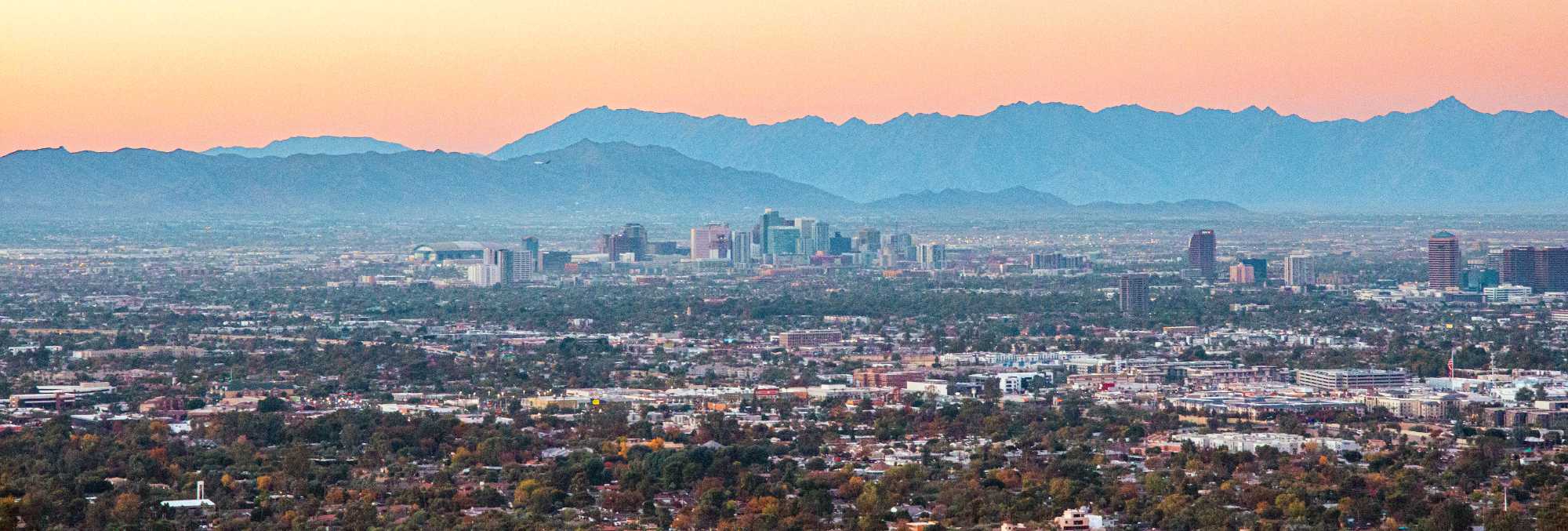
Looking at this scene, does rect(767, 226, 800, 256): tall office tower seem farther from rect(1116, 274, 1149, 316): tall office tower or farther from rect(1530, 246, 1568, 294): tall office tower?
rect(1116, 274, 1149, 316): tall office tower

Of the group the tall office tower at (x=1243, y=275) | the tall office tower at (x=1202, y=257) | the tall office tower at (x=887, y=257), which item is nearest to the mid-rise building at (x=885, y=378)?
the tall office tower at (x=1243, y=275)

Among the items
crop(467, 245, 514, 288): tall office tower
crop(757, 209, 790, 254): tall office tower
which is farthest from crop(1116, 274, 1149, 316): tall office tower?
crop(757, 209, 790, 254): tall office tower

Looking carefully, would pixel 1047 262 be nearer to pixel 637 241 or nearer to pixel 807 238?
pixel 807 238

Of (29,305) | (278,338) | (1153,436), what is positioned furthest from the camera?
(29,305)

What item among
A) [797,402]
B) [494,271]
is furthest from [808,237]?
[797,402]

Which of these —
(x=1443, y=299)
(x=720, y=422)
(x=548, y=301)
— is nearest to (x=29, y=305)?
(x=548, y=301)

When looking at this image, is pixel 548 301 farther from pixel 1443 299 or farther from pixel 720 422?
pixel 720 422
